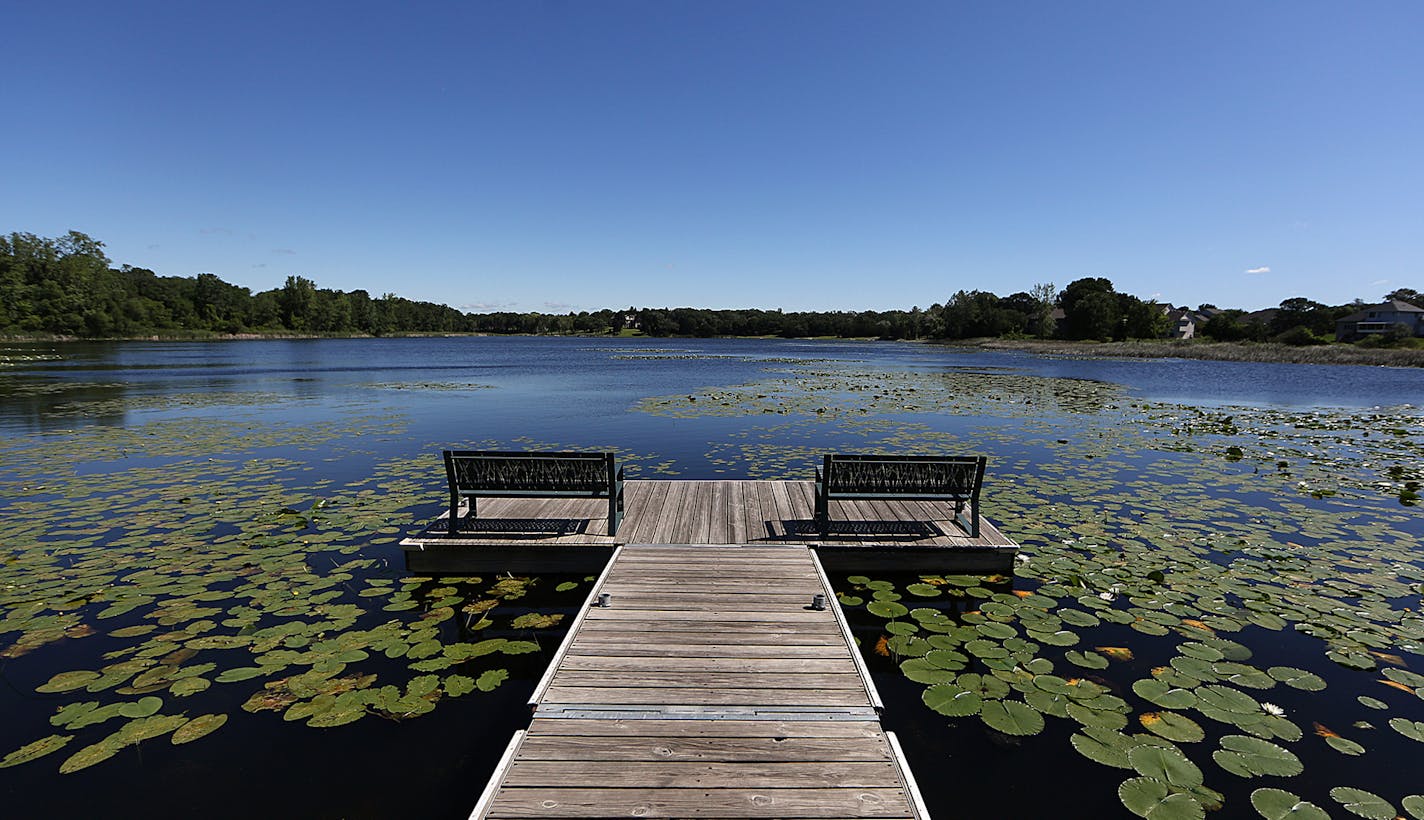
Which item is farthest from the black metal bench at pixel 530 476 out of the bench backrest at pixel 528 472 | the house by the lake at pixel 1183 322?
the house by the lake at pixel 1183 322

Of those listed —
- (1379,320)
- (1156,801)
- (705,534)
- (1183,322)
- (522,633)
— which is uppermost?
(1183,322)

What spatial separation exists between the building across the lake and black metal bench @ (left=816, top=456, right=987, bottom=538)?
139560 mm

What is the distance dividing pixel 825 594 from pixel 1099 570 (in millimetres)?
4342

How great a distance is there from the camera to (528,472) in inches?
312

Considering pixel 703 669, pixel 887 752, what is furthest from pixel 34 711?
pixel 887 752

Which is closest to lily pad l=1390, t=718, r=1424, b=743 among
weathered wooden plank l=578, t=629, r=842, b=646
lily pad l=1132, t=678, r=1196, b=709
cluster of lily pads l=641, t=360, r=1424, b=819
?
cluster of lily pads l=641, t=360, r=1424, b=819

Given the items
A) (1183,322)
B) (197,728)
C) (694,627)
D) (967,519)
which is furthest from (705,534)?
(1183,322)

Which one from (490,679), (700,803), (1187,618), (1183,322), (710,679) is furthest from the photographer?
(1183,322)

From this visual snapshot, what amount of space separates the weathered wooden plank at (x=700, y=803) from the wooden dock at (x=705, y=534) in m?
4.48

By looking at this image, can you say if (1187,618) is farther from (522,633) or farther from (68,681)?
(68,681)

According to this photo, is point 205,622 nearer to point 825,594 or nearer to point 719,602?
point 719,602

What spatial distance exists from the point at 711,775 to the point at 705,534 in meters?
4.83

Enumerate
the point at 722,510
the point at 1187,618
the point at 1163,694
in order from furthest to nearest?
the point at 722,510 → the point at 1187,618 → the point at 1163,694

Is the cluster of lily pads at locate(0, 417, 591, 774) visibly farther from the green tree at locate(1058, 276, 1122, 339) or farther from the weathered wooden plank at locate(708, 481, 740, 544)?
the green tree at locate(1058, 276, 1122, 339)
